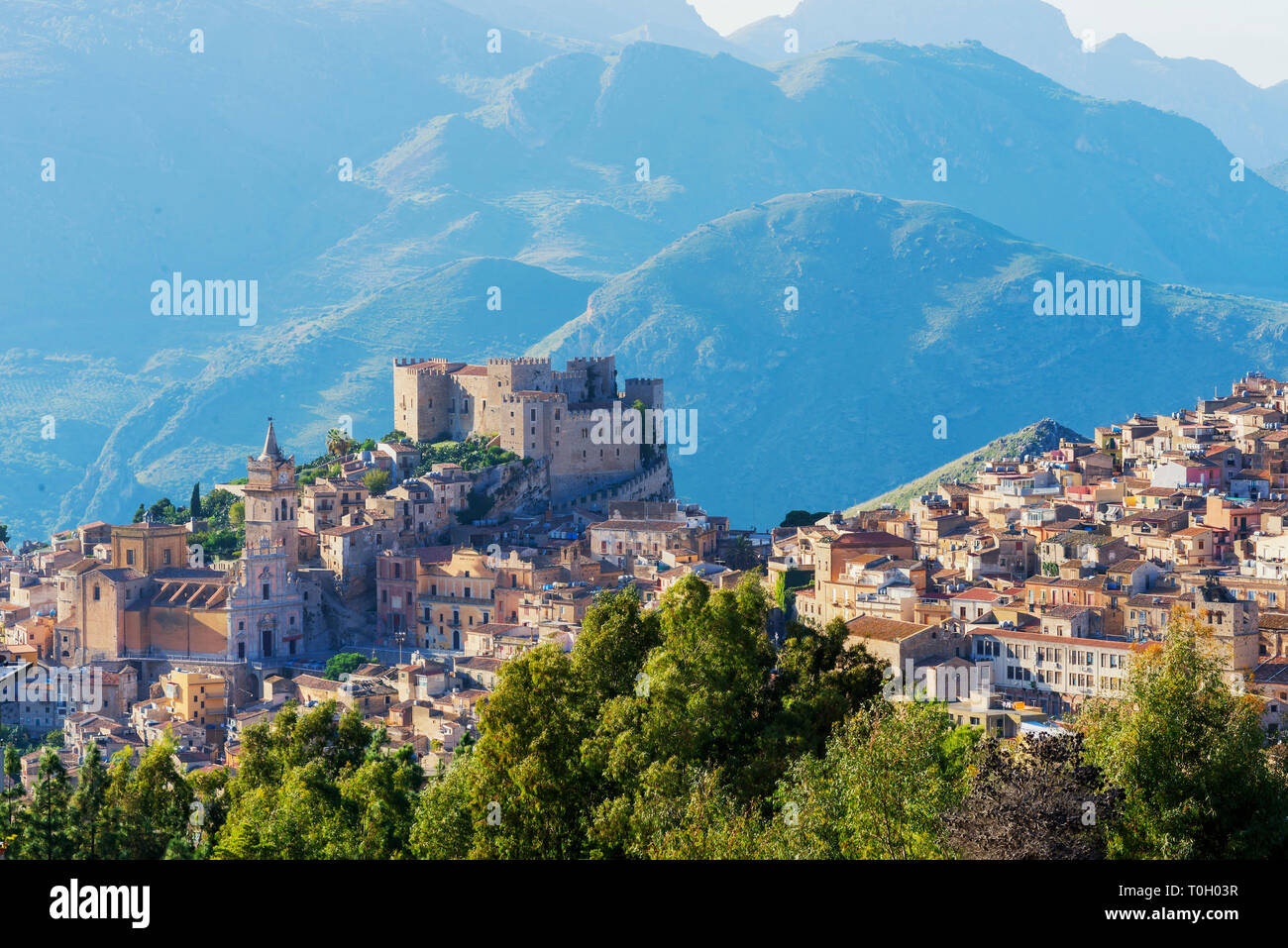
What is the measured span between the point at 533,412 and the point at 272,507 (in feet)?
41.3

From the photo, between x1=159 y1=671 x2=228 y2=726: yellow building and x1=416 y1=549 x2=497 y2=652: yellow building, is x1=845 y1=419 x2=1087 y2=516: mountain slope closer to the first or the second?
x1=416 y1=549 x2=497 y2=652: yellow building

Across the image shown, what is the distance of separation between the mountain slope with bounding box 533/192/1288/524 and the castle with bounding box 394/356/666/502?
81090 millimetres

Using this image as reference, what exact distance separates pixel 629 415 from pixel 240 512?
51.9ft

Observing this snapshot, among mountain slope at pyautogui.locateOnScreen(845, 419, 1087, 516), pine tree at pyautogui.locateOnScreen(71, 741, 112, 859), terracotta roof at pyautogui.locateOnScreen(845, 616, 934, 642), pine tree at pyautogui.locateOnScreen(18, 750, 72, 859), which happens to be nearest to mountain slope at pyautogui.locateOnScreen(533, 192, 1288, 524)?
mountain slope at pyautogui.locateOnScreen(845, 419, 1087, 516)

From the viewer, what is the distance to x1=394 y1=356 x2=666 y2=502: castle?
255ft

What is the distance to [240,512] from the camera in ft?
253

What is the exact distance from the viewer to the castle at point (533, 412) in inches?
3059

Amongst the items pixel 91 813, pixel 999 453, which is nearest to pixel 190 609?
pixel 91 813

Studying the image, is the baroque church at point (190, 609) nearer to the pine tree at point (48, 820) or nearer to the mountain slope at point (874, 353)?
the pine tree at point (48, 820)

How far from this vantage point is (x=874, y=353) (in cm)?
18950
